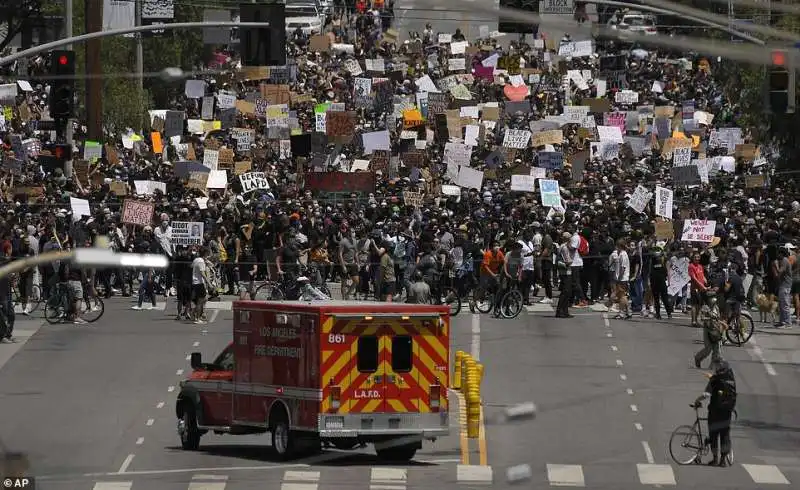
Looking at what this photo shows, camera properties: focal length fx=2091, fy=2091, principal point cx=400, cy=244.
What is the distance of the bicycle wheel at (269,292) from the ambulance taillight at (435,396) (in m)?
Answer: 12.4

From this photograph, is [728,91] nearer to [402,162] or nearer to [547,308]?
[402,162]

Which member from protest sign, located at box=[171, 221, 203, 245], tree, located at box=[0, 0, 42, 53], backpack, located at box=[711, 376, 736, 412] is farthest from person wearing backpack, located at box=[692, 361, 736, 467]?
tree, located at box=[0, 0, 42, 53]

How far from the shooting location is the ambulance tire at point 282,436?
82.3 ft

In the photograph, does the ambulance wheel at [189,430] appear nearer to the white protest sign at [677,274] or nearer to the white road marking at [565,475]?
the white road marking at [565,475]

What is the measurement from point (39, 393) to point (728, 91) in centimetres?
3317

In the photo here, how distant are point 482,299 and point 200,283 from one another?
5.46 m

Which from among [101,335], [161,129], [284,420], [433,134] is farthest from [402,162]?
[284,420]

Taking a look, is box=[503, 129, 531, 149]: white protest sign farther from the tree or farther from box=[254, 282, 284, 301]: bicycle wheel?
the tree

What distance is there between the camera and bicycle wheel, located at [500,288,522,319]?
3797 centimetres

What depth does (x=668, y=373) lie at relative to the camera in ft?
108

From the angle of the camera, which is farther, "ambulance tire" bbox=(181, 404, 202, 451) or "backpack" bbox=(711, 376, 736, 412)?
"ambulance tire" bbox=(181, 404, 202, 451)

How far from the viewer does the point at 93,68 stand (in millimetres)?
50875

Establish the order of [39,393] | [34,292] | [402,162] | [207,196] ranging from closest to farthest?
1. [39,393]
2. [34,292]
3. [207,196]
4. [402,162]

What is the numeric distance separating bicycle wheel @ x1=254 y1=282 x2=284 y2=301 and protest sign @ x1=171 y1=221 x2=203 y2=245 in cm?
165
